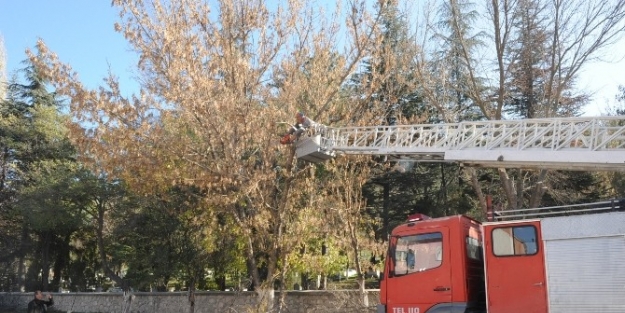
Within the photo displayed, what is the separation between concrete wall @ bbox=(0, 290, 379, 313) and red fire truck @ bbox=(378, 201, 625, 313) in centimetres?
464

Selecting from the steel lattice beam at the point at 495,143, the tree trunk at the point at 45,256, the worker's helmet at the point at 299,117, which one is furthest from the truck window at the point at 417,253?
the tree trunk at the point at 45,256

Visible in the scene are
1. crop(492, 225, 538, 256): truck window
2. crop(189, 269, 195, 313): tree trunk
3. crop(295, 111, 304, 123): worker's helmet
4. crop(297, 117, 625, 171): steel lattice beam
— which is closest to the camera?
crop(492, 225, 538, 256): truck window

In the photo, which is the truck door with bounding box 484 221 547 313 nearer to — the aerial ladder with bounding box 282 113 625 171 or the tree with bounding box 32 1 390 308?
the aerial ladder with bounding box 282 113 625 171

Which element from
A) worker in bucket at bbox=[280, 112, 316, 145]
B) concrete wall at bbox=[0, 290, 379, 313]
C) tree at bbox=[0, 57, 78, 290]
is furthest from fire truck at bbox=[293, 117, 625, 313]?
tree at bbox=[0, 57, 78, 290]

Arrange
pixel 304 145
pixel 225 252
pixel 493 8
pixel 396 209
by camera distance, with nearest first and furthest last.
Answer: pixel 304 145, pixel 493 8, pixel 225 252, pixel 396 209

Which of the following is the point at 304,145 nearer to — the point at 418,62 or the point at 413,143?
the point at 413,143

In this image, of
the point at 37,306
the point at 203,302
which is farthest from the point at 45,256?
the point at 37,306

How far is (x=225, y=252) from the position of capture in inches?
803

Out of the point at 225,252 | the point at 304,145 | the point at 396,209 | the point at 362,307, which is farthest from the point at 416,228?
the point at 396,209

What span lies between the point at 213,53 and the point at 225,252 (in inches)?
379

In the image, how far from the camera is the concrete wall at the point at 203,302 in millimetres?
15234

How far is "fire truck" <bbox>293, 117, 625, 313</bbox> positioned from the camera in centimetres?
749

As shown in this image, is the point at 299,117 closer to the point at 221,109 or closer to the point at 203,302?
the point at 221,109

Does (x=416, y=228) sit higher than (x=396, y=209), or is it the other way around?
(x=396, y=209)
